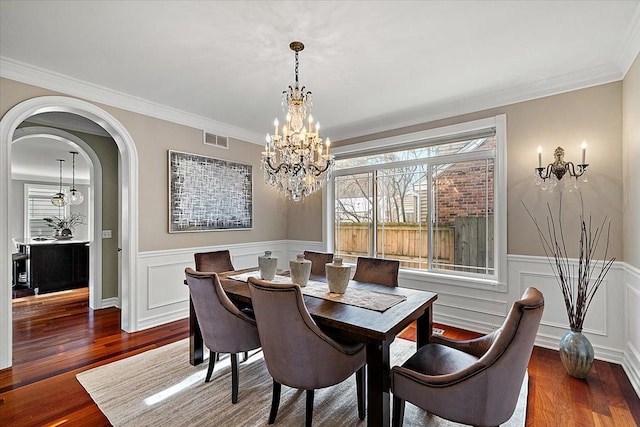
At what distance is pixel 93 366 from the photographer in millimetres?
2654

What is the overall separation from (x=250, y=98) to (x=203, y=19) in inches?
54.4

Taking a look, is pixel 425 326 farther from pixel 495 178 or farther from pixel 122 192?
pixel 122 192

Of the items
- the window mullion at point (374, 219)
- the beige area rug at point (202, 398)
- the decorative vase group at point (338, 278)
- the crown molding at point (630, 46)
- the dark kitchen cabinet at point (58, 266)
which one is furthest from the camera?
the dark kitchen cabinet at point (58, 266)

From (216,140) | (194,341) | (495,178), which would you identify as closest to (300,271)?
(194,341)

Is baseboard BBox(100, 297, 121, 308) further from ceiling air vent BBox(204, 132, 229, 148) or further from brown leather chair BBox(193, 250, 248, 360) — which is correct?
ceiling air vent BBox(204, 132, 229, 148)

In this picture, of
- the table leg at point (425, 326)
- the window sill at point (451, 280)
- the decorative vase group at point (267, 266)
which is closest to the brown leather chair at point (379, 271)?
the table leg at point (425, 326)

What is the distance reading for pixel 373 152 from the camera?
175 inches

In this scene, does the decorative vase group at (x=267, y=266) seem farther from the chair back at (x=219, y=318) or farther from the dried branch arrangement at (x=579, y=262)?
the dried branch arrangement at (x=579, y=262)

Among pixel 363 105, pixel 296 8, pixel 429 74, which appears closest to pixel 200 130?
pixel 363 105

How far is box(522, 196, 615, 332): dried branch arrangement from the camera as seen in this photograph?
2.67m

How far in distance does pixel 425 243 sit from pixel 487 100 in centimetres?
182

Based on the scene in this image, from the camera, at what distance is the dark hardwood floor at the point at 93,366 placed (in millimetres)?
1989

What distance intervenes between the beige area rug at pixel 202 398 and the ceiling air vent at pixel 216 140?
9.09ft

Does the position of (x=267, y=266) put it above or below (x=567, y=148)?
below
